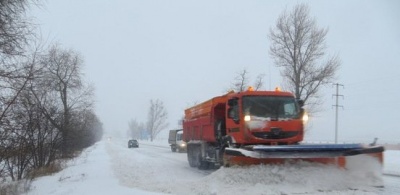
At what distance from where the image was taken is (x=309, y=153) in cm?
1156

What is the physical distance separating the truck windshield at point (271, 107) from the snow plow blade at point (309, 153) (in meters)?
2.35

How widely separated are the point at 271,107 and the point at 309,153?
2988 mm

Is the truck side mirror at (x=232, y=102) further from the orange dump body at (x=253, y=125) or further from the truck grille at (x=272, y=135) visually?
the truck grille at (x=272, y=135)

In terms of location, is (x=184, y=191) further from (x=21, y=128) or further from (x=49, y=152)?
(x=49, y=152)

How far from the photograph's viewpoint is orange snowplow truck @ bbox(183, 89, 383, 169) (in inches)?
457

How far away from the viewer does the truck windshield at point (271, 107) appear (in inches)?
555

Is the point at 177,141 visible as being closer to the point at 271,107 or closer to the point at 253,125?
the point at 271,107

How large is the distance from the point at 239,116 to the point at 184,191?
3864mm

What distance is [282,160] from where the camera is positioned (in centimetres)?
1175

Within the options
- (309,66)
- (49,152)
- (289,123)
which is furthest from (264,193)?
(309,66)

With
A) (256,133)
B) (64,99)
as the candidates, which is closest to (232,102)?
(256,133)

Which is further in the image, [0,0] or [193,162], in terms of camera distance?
[193,162]

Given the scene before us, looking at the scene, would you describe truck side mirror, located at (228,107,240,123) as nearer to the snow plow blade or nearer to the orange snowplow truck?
the orange snowplow truck

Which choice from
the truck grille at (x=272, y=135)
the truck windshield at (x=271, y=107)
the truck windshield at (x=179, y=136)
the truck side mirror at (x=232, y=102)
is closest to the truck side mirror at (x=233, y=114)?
the truck side mirror at (x=232, y=102)
